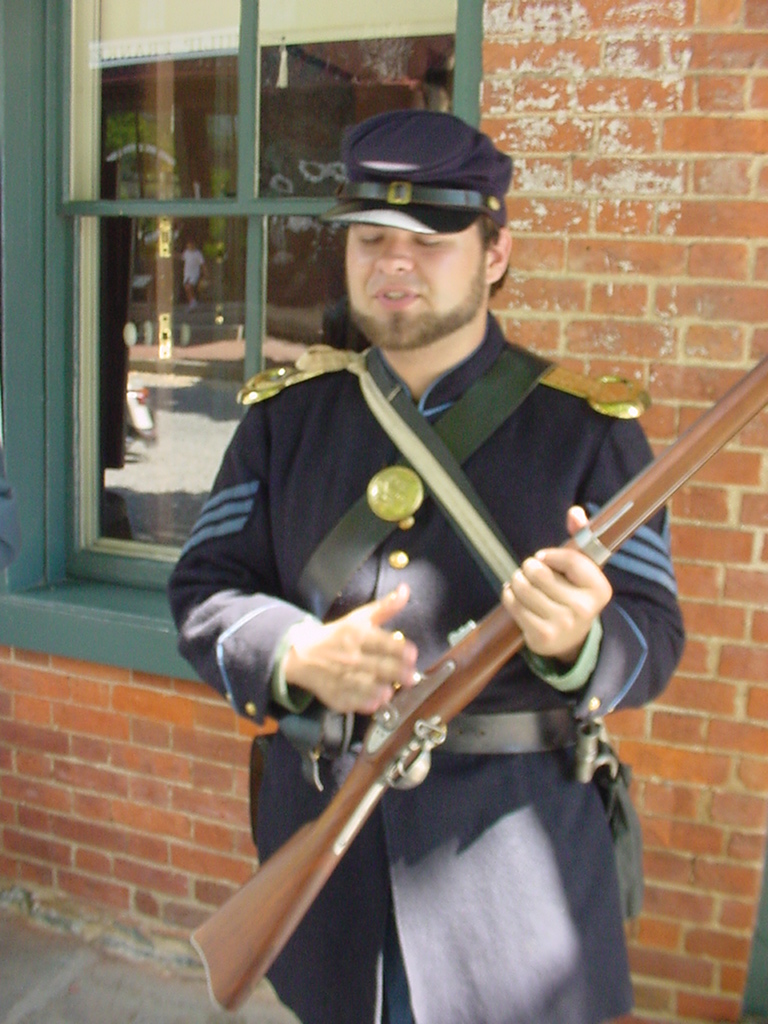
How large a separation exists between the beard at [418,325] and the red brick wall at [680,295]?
0.79 metres

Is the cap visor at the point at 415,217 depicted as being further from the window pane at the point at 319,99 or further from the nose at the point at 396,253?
the window pane at the point at 319,99

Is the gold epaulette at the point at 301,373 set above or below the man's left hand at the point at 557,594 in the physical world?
above

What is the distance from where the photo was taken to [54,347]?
3027 mm

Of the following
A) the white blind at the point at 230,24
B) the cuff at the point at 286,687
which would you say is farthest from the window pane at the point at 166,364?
the cuff at the point at 286,687

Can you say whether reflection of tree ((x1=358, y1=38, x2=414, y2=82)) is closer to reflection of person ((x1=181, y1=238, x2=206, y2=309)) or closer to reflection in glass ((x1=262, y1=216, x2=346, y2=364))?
reflection in glass ((x1=262, y1=216, x2=346, y2=364))

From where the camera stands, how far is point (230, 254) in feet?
9.48

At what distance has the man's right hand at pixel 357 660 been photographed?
133 cm

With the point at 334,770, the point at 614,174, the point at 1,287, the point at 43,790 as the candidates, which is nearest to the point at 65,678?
the point at 43,790

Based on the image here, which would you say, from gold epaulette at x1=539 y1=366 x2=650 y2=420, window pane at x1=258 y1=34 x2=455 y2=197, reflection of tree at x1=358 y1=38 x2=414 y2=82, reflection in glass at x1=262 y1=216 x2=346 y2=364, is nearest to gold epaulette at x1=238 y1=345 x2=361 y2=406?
gold epaulette at x1=539 y1=366 x2=650 y2=420

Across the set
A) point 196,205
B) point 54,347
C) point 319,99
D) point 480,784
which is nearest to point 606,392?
point 480,784

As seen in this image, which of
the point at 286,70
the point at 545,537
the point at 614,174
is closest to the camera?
the point at 545,537

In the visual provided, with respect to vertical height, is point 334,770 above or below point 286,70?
below

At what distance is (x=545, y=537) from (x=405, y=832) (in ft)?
1.68

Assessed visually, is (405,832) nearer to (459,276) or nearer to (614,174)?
(459,276)
